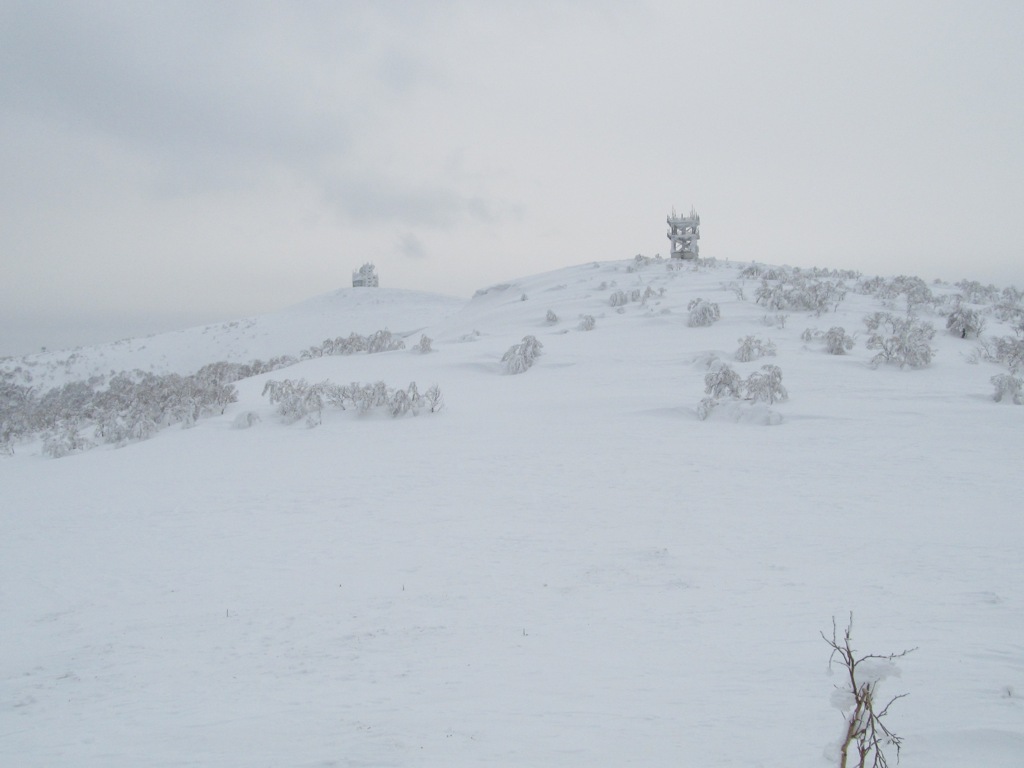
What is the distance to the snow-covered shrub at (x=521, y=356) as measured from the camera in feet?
47.3

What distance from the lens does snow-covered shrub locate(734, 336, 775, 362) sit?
13.2m

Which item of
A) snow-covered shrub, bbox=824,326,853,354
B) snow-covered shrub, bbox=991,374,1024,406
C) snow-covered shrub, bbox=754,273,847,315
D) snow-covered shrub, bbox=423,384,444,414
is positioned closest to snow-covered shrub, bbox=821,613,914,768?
snow-covered shrub, bbox=991,374,1024,406

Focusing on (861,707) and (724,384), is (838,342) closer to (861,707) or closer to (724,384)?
(724,384)

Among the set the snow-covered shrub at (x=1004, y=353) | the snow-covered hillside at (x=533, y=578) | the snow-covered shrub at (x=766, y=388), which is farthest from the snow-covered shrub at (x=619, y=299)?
the snow-covered shrub at (x=766, y=388)

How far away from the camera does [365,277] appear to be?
5575cm

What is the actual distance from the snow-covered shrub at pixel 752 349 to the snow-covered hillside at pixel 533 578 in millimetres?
820

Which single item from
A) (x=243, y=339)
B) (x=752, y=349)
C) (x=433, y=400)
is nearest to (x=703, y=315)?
(x=752, y=349)

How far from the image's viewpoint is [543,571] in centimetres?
536

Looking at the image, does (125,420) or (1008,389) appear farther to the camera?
(125,420)

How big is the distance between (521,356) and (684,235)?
18162 millimetres

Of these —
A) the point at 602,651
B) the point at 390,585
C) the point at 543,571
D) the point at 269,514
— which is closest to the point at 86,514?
the point at 269,514

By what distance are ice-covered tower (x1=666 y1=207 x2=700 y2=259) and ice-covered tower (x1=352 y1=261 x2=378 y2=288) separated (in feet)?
107

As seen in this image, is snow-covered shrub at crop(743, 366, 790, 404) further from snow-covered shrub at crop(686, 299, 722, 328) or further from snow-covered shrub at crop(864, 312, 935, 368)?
snow-covered shrub at crop(686, 299, 722, 328)

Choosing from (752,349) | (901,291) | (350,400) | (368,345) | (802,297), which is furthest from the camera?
(901,291)
